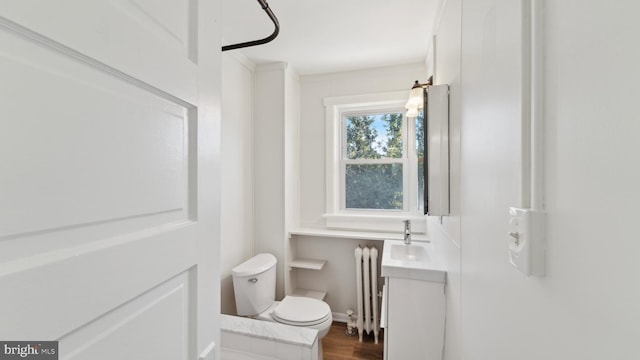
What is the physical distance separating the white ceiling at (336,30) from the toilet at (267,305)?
1860 mm

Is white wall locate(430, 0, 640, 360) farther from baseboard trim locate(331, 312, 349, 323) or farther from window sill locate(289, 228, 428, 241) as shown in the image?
baseboard trim locate(331, 312, 349, 323)

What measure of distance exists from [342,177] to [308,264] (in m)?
0.97

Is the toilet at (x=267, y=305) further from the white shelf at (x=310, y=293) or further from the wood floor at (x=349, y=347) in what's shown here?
the white shelf at (x=310, y=293)

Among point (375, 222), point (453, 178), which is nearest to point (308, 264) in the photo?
point (375, 222)

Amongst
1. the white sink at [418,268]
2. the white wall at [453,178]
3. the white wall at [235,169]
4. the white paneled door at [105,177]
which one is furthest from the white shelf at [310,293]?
the white paneled door at [105,177]

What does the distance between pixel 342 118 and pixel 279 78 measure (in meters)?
0.79

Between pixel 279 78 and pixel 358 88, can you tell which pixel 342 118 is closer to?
pixel 358 88

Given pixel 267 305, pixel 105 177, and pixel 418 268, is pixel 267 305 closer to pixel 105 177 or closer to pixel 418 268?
pixel 418 268

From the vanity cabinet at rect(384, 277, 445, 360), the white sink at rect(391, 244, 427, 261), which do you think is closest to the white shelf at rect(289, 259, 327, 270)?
the white sink at rect(391, 244, 427, 261)

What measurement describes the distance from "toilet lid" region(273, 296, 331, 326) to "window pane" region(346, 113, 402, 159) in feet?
4.96

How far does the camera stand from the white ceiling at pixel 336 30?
5.41 feet

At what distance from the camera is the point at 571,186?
1.38 ft

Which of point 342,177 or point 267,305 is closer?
point 267,305

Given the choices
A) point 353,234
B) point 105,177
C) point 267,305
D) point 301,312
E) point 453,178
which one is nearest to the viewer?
point 105,177
